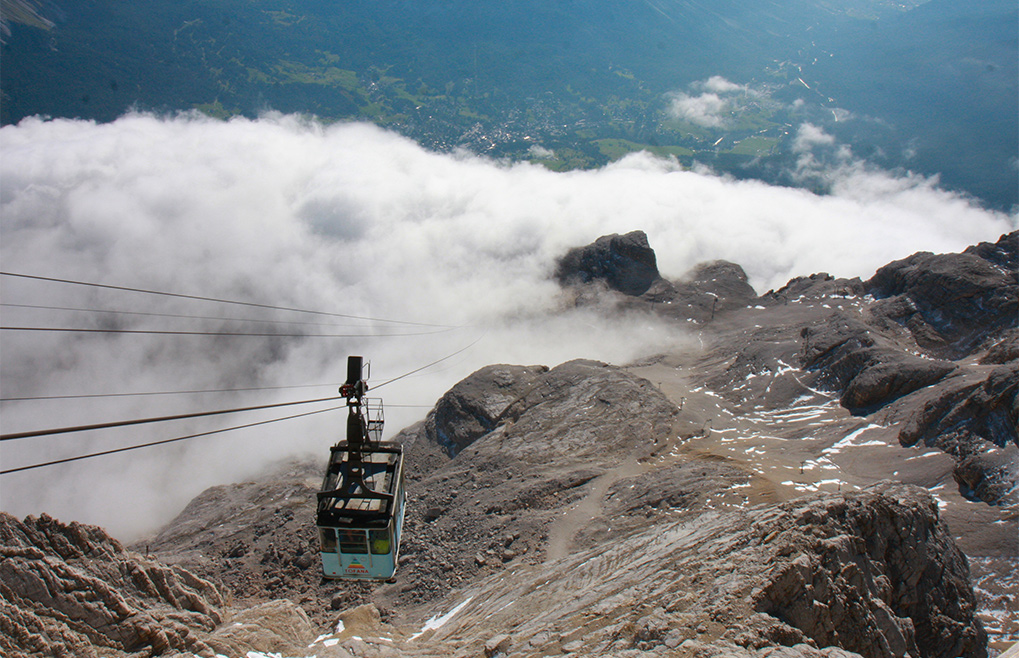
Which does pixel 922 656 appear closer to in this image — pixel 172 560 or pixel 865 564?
pixel 865 564

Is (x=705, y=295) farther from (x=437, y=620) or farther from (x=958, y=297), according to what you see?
(x=437, y=620)

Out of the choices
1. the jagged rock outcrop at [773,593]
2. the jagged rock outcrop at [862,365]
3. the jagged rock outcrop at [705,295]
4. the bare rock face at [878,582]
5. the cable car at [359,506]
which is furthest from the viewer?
the jagged rock outcrop at [705,295]

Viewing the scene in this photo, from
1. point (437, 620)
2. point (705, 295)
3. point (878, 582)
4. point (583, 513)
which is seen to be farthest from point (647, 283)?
point (878, 582)

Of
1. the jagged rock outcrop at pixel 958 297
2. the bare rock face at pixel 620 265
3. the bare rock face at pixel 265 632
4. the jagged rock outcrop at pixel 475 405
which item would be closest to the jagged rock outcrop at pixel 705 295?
the bare rock face at pixel 620 265

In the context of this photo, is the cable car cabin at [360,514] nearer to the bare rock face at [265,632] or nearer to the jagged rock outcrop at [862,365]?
the bare rock face at [265,632]

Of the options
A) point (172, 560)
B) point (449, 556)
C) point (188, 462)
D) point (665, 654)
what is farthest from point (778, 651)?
point (188, 462)

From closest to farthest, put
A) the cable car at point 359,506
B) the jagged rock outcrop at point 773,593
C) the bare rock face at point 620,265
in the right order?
the jagged rock outcrop at point 773,593 → the cable car at point 359,506 → the bare rock face at point 620,265
